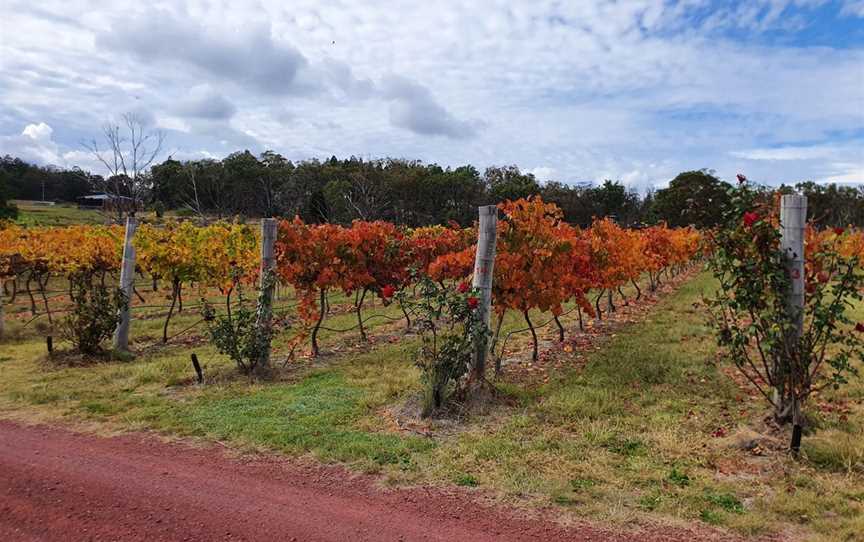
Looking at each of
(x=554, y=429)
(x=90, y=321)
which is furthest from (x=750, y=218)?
(x=90, y=321)

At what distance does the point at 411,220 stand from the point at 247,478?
45.1 metres

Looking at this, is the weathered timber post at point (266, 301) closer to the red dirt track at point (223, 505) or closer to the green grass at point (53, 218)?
the red dirt track at point (223, 505)

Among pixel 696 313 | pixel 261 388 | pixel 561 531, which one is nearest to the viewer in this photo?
pixel 561 531

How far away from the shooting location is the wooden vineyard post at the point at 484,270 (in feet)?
20.0

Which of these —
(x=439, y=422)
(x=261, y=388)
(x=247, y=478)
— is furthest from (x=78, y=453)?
(x=439, y=422)

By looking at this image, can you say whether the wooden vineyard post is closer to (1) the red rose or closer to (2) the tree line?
(1) the red rose

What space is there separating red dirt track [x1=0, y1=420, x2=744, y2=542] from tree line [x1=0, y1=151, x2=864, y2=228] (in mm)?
37881

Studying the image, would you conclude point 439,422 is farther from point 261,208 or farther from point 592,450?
point 261,208

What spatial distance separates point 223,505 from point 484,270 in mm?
3580

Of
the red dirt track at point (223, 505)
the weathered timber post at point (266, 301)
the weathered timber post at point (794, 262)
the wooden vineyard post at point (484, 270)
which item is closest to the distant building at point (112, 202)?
the weathered timber post at point (266, 301)

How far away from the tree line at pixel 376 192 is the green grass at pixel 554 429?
35313mm

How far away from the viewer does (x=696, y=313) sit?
41.1 feet

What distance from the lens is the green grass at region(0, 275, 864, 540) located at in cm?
371

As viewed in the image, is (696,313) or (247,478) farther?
(696,313)
